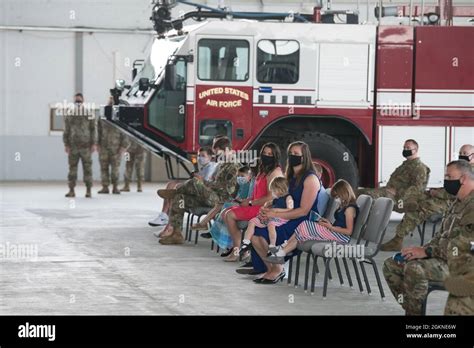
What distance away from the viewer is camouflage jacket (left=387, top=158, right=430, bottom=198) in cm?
Answer: 1547

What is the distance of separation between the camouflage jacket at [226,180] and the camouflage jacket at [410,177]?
91.5 inches

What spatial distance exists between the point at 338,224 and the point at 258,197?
210cm

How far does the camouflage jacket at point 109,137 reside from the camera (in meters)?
24.5

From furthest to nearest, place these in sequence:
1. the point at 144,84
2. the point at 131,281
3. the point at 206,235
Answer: the point at 144,84 → the point at 206,235 → the point at 131,281

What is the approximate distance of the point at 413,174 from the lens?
15555mm

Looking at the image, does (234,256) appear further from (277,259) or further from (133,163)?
(133,163)

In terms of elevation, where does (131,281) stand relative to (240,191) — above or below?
below

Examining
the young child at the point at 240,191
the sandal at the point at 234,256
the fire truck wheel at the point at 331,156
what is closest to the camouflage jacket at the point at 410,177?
the fire truck wheel at the point at 331,156

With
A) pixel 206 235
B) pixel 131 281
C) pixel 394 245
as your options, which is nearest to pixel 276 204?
pixel 131 281

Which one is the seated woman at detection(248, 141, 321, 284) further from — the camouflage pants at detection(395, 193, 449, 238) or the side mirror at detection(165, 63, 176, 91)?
the side mirror at detection(165, 63, 176, 91)

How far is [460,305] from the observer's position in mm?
8141

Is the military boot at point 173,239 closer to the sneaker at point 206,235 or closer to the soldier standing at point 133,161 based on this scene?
the sneaker at point 206,235

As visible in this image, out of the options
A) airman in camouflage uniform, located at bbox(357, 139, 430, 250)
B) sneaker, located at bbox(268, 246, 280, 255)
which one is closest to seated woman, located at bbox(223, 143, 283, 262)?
sneaker, located at bbox(268, 246, 280, 255)
